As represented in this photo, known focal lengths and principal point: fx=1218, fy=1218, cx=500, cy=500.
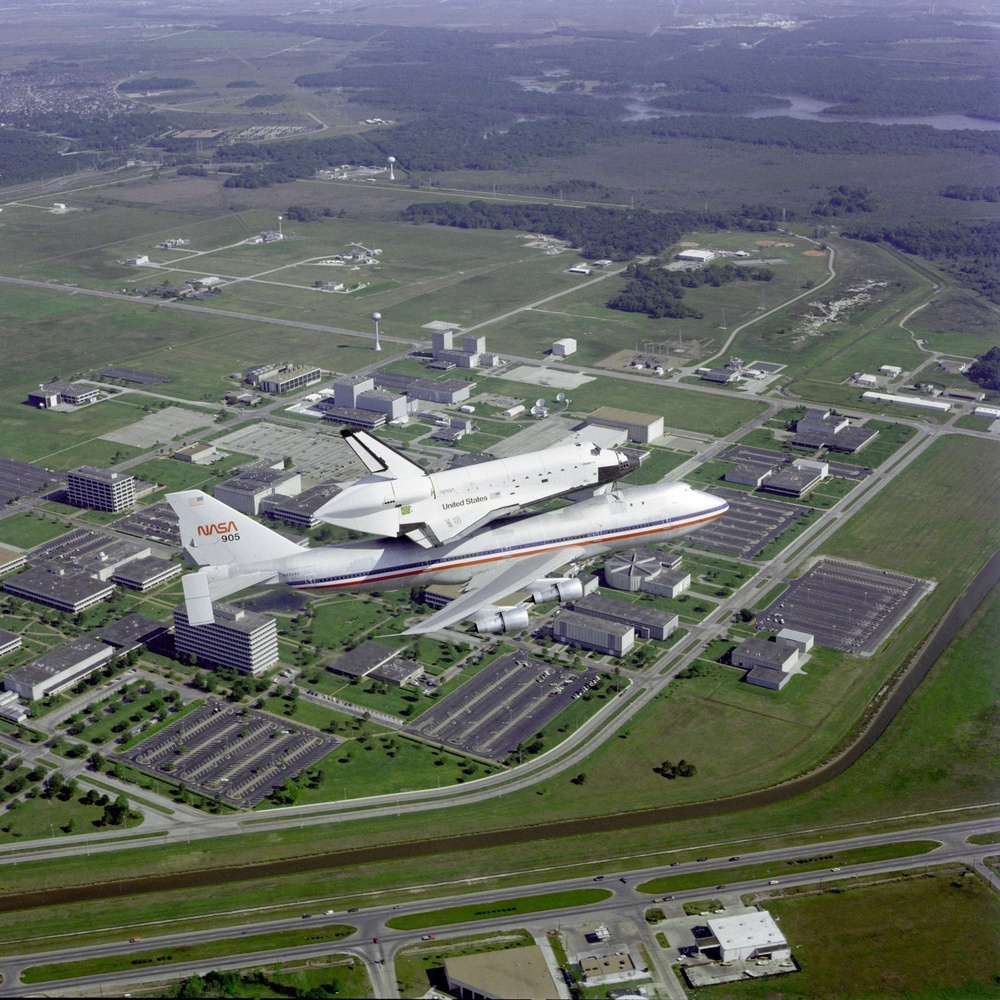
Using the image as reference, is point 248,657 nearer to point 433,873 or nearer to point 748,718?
point 433,873

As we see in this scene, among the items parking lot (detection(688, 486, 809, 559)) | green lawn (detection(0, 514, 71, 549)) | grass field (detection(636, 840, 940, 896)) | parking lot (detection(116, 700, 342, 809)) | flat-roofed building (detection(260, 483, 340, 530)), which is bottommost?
grass field (detection(636, 840, 940, 896))

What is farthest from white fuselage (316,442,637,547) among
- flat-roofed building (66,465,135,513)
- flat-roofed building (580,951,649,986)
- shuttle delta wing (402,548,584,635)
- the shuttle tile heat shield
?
flat-roofed building (66,465,135,513)

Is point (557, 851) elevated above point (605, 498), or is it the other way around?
point (605, 498)

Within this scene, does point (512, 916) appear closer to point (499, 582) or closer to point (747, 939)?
point (747, 939)

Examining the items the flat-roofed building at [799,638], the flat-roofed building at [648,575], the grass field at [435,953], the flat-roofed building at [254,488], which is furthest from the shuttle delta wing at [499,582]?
the flat-roofed building at [254,488]

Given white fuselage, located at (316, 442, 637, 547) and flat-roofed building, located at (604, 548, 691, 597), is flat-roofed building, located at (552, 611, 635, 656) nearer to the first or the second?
flat-roofed building, located at (604, 548, 691, 597)

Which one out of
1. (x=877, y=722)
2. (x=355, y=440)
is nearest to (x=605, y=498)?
(x=355, y=440)
